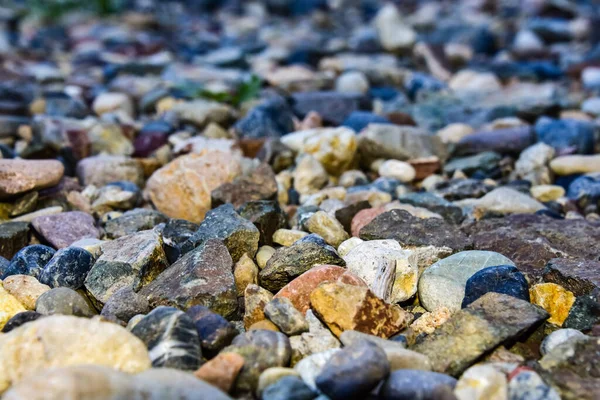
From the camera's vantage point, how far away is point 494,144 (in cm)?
502

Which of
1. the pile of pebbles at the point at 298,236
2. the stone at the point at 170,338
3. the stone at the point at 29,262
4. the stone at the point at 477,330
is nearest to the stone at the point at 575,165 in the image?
the pile of pebbles at the point at 298,236

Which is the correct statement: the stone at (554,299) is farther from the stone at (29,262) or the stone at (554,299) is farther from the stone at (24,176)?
the stone at (24,176)

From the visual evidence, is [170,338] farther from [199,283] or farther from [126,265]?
[126,265]

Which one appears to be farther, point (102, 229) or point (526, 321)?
point (102, 229)

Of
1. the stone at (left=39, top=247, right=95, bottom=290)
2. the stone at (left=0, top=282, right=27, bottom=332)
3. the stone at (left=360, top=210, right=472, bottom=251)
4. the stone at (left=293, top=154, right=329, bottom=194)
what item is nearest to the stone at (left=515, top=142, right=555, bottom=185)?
the stone at (left=360, top=210, right=472, bottom=251)

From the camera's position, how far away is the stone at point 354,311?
2471 millimetres

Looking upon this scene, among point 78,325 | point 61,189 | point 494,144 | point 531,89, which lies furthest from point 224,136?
point 531,89

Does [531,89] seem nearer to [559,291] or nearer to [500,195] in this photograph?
[500,195]

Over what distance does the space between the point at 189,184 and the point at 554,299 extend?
Result: 2376 mm

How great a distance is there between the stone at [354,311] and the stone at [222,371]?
0.52m

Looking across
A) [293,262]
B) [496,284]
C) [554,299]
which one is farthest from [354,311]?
[554,299]

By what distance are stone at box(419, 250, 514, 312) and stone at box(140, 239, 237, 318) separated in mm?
965

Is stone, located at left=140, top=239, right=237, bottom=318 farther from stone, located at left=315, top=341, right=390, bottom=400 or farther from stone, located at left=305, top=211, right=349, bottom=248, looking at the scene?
stone, located at left=315, top=341, right=390, bottom=400

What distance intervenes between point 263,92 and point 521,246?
3935 millimetres
